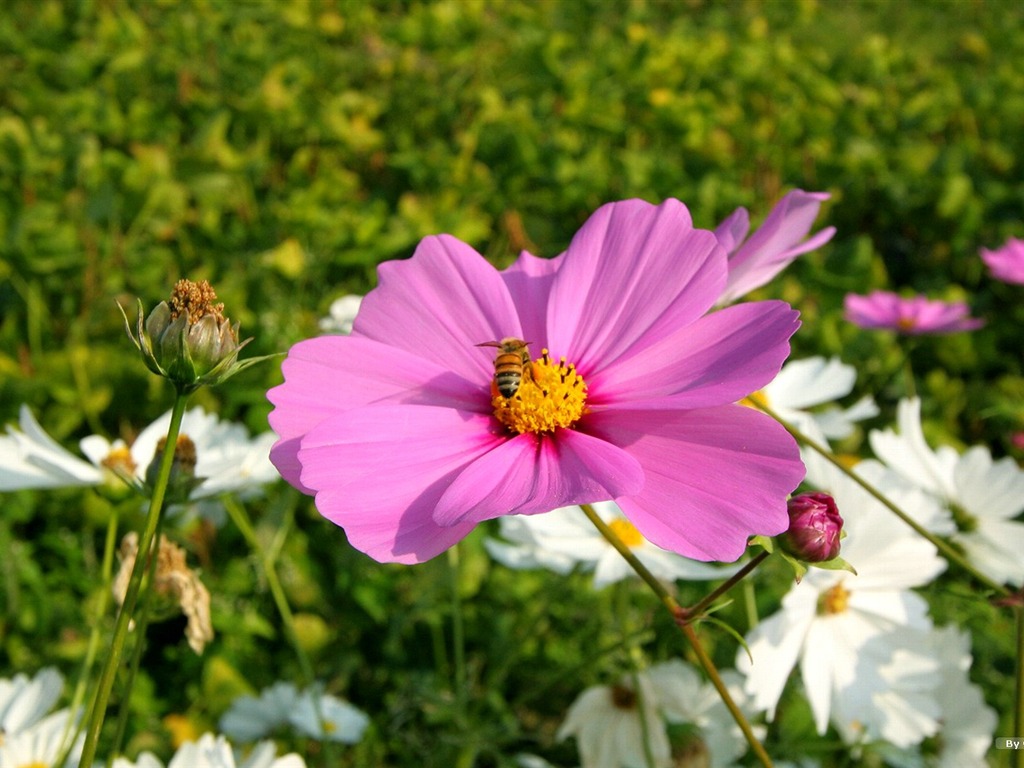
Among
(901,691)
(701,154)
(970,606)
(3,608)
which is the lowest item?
(901,691)

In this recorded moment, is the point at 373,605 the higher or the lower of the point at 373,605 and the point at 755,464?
the higher

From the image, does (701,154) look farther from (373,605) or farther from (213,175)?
(373,605)

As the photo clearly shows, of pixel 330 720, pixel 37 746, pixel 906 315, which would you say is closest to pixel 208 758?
pixel 37 746

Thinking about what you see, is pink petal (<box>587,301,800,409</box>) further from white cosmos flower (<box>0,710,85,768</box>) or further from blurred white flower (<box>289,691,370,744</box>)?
blurred white flower (<box>289,691,370,744</box>)

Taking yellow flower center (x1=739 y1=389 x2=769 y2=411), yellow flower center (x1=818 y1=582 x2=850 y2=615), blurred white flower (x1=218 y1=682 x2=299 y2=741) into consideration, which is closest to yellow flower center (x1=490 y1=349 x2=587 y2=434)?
yellow flower center (x1=739 y1=389 x2=769 y2=411)

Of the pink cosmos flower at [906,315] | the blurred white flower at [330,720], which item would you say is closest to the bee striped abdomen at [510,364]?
the blurred white flower at [330,720]

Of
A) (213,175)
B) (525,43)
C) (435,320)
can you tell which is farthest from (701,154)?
(435,320)

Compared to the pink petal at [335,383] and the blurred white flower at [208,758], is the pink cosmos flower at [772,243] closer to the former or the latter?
the pink petal at [335,383]

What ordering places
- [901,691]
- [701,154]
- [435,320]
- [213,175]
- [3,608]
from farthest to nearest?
1. [701,154]
2. [213,175]
3. [3,608]
4. [901,691]
5. [435,320]
